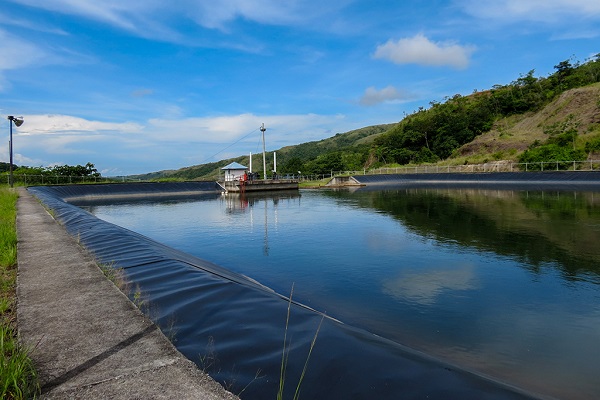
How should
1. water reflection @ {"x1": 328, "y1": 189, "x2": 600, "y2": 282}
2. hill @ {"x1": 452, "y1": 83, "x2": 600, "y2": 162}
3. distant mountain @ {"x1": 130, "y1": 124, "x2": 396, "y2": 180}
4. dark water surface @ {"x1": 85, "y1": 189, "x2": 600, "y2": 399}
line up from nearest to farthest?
1. dark water surface @ {"x1": 85, "y1": 189, "x2": 600, "y2": 399}
2. water reflection @ {"x1": 328, "y1": 189, "x2": 600, "y2": 282}
3. hill @ {"x1": 452, "y1": 83, "x2": 600, "y2": 162}
4. distant mountain @ {"x1": 130, "y1": 124, "x2": 396, "y2": 180}

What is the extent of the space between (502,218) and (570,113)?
39.3 m

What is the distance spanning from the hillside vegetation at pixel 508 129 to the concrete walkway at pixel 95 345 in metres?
37.4

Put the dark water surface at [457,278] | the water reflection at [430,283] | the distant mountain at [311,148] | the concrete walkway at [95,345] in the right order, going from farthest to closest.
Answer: the distant mountain at [311,148] < the water reflection at [430,283] < the dark water surface at [457,278] < the concrete walkway at [95,345]

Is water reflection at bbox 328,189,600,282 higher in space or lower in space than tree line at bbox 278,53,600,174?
lower

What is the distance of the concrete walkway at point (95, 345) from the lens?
2010mm

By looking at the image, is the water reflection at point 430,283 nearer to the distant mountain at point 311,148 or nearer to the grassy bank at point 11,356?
the grassy bank at point 11,356

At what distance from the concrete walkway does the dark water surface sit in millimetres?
2593

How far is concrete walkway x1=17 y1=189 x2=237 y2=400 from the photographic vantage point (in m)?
2.01

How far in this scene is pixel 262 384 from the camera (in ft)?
7.59

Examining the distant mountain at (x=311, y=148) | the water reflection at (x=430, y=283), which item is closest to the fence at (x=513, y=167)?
the water reflection at (x=430, y=283)

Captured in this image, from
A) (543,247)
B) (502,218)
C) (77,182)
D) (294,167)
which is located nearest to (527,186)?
(502,218)

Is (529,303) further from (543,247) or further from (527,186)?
(527,186)

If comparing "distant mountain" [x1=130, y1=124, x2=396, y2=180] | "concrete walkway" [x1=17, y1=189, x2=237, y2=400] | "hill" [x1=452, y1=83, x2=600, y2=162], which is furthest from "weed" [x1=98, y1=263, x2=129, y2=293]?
"distant mountain" [x1=130, y1=124, x2=396, y2=180]

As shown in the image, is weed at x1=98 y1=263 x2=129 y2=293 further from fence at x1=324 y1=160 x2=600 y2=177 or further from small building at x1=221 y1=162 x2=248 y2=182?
small building at x1=221 y1=162 x2=248 y2=182
